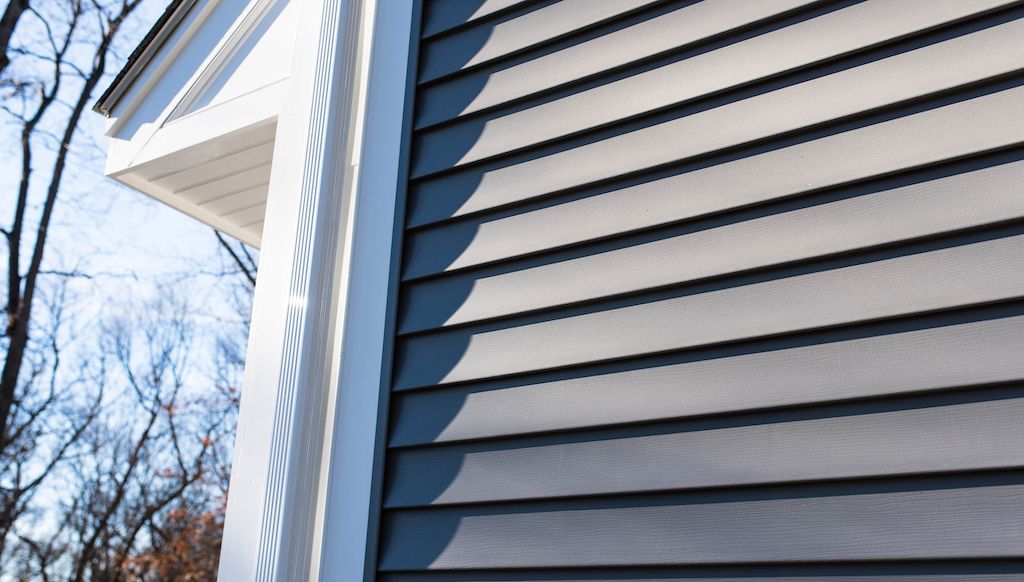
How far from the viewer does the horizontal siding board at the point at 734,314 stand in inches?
52.4

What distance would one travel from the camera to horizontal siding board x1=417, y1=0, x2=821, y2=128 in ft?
5.52

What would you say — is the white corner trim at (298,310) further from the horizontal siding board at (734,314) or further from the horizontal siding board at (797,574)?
the horizontal siding board at (797,574)

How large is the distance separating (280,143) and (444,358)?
2.63 feet

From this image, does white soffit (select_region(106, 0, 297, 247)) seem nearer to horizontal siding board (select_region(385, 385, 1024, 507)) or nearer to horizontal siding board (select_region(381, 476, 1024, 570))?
horizontal siding board (select_region(385, 385, 1024, 507))

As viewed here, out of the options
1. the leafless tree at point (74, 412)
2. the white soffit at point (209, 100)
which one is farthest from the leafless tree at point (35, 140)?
the white soffit at point (209, 100)

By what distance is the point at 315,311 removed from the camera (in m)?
2.06

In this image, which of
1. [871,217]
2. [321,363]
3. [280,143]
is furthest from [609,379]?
[280,143]

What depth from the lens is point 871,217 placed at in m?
1.44

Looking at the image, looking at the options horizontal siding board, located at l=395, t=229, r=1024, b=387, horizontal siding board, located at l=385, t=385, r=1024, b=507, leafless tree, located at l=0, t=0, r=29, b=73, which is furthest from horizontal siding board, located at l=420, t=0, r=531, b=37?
leafless tree, located at l=0, t=0, r=29, b=73

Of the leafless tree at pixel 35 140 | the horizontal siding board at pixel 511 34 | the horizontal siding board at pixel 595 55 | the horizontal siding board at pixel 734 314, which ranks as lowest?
the horizontal siding board at pixel 734 314

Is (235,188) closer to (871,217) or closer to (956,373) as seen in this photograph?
(871,217)

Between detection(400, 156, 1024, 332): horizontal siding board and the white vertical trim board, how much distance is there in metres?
0.20

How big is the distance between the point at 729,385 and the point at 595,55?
769 mm

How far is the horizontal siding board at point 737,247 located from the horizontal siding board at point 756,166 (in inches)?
1.8
